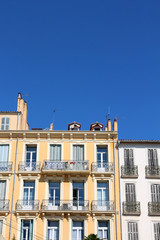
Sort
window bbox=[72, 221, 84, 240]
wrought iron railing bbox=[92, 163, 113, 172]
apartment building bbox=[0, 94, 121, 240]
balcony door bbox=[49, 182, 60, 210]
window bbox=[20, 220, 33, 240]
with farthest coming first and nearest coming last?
wrought iron railing bbox=[92, 163, 113, 172], balcony door bbox=[49, 182, 60, 210], apartment building bbox=[0, 94, 121, 240], window bbox=[72, 221, 84, 240], window bbox=[20, 220, 33, 240]

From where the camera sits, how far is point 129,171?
34938 millimetres

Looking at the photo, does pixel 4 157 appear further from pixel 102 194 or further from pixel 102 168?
pixel 102 194

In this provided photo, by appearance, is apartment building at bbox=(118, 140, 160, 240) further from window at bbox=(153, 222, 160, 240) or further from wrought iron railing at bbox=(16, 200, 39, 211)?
wrought iron railing at bbox=(16, 200, 39, 211)

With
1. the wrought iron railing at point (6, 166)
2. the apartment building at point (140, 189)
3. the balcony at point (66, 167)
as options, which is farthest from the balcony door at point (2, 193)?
the apartment building at point (140, 189)

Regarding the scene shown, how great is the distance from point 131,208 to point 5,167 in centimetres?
1183

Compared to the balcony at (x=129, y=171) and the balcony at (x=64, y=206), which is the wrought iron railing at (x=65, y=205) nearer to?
the balcony at (x=64, y=206)

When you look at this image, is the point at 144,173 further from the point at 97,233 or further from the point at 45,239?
the point at 45,239

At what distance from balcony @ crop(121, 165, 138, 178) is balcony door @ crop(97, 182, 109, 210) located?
179cm

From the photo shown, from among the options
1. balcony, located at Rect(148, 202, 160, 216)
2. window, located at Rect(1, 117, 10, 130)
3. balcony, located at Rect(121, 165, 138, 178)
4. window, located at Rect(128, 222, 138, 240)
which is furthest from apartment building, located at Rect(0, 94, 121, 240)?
balcony, located at Rect(148, 202, 160, 216)

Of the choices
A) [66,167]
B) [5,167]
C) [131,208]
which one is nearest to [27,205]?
[5,167]

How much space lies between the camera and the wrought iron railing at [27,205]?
33.4 meters

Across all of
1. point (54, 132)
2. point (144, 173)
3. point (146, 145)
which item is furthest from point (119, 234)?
point (54, 132)

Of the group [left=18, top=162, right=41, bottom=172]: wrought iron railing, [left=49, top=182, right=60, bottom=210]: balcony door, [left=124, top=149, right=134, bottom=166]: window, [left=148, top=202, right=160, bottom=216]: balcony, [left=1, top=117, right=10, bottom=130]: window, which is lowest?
[left=148, top=202, right=160, bottom=216]: balcony

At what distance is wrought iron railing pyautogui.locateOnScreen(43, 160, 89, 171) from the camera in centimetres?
3469
